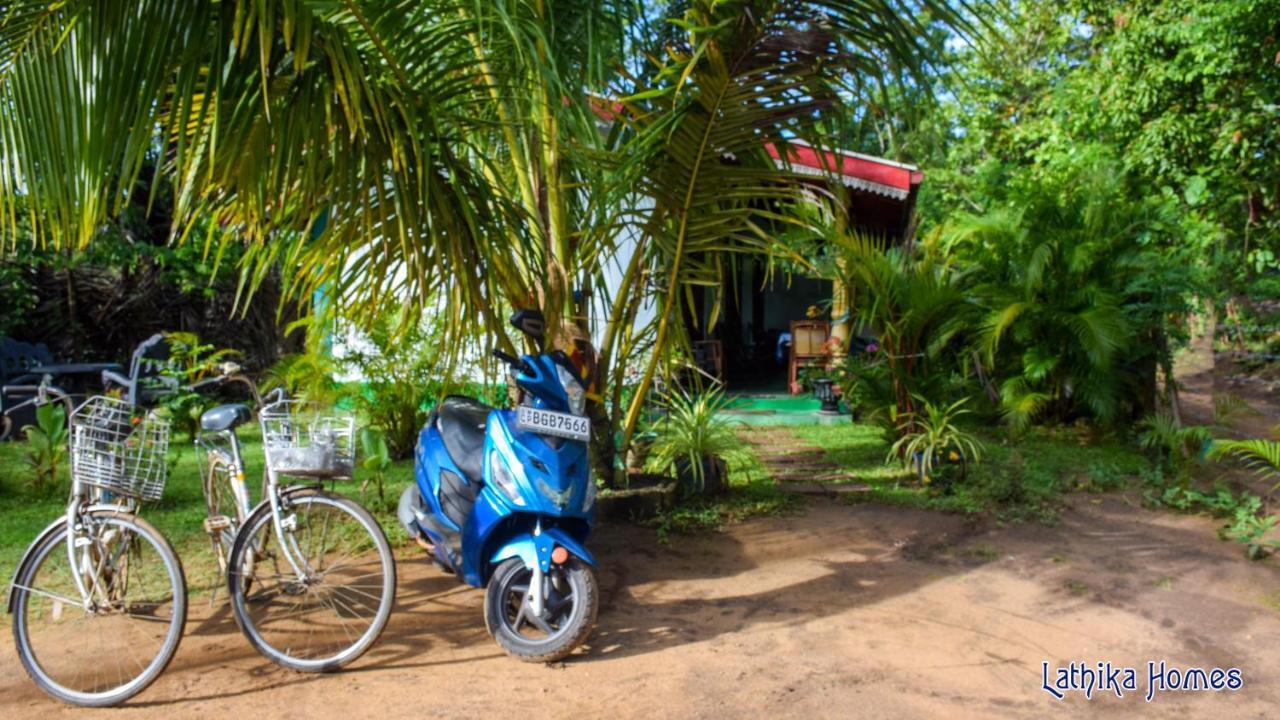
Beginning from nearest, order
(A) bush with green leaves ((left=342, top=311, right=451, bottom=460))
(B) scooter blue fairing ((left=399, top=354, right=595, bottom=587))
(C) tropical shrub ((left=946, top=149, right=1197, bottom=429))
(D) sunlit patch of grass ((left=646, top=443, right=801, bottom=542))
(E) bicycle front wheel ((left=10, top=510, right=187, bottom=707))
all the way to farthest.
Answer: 1. (E) bicycle front wheel ((left=10, top=510, right=187, bottom=707))
2. (B) scooter blue fairing ((left=399, top=354, right=595, bottom=587))
3. (D) sunlit patch of grass ((left=646, top=443, right=801, bottom=542))
4. (A) bush with green leaves ((left=342, top=311, right=451, bottom=460))
5. (C) tropical shrub ((left=946, top=149, right=1197, bottom=429))

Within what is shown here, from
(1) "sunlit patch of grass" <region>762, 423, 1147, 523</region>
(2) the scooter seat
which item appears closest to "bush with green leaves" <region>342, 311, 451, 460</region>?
(2) the scooter seat

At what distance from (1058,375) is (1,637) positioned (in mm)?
7323

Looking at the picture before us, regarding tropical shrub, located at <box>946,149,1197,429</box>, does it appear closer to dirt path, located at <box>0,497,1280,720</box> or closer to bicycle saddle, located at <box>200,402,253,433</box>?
dirt path, located at <box>0,497,1280,720</box>

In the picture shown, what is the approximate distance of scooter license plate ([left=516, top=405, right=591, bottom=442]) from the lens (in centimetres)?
338

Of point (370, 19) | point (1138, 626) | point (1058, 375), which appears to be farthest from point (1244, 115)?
point (370, 19)

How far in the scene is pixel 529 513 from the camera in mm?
3439

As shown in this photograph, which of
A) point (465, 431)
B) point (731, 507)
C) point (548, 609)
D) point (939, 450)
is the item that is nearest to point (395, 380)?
point (731, 507)

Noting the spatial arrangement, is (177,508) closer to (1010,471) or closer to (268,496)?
(268,496)

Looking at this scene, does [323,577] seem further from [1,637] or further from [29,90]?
[29,90]

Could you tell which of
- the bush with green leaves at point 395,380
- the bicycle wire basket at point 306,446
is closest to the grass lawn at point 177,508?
the bush with green leaves at point 395,380

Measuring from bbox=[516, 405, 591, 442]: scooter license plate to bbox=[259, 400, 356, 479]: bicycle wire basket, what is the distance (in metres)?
0.63

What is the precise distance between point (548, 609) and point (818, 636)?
1113mm

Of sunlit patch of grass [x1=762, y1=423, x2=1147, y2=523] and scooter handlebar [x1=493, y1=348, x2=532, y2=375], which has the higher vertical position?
scooter handlebar [x1=493, y1=348, x2=532, y2=375]

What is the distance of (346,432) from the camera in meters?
3.37
